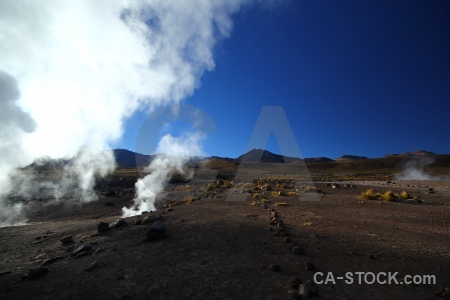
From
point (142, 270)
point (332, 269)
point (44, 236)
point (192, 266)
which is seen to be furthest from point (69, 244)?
point (332, 269)

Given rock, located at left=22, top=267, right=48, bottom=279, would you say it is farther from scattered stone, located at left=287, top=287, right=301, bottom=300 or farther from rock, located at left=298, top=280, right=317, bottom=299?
rock, located at left=298, top=280, right=317, bottom=299

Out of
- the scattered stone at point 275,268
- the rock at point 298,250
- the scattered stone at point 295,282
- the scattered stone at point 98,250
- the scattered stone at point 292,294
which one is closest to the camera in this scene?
the scattered stone at point 292,294

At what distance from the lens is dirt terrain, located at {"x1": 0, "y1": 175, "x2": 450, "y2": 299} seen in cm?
690

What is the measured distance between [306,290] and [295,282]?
1.57 ft

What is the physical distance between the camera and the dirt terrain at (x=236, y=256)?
6902 mm

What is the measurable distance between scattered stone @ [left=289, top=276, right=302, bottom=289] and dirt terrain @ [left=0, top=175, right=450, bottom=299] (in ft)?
0.08

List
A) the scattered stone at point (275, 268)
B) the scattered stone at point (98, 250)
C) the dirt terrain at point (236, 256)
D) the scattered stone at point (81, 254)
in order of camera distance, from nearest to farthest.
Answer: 1. the dirt terrain at point (236, 256)
2. the scattered stone at point (275, 268)
3. the scattered stone at point (81, 254)
4. the scattered stone at point (98, 250)

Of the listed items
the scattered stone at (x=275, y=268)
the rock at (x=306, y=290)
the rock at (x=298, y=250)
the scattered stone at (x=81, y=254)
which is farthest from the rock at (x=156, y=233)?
the rock at (x=306, y=290)

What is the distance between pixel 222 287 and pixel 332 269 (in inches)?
→ 129

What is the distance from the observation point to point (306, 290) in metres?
6.38

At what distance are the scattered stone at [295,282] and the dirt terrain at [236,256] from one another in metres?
0.03

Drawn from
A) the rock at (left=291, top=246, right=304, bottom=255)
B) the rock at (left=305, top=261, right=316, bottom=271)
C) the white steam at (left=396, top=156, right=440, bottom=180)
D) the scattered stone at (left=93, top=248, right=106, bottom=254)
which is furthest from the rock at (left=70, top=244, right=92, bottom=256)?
the white steam at (left=396, top=156, right=440, bottom=180)

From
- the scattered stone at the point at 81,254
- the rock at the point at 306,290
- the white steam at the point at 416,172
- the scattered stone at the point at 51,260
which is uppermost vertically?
the white steam at the point at 416,172

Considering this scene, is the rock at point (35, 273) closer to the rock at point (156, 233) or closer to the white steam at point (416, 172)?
the rock at point (156, 233)
